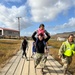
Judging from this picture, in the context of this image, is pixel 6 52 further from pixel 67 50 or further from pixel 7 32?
pixel 7 32

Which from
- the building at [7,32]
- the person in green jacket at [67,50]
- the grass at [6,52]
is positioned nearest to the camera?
the person in green jacket at [67,50]

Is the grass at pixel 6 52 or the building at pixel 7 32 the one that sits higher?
the building at pixel 7 32

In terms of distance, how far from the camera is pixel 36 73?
9.24m

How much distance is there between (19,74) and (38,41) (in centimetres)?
155

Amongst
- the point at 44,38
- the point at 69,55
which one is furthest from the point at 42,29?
the point at 69,55

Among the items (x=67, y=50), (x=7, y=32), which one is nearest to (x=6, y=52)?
(x=67, y=50)

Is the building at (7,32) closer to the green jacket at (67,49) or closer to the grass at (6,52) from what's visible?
the grass at (6,52)

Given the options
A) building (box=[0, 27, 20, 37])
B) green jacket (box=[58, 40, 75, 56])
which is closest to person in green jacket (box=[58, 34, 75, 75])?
green jacket (box=[58, 40, 75, 56])

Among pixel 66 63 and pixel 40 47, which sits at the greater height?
pixel 40 47

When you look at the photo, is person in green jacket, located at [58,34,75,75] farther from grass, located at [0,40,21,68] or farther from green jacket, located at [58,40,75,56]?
grass, located at [0,40,21,68]

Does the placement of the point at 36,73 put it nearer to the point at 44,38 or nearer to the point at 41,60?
the point at 41,60

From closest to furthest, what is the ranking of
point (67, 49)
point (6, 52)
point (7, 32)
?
point (67, 49)
point (6, 52)
point (7, 32)

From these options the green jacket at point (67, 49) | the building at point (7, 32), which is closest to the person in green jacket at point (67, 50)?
the green jacket at point (67, 49)

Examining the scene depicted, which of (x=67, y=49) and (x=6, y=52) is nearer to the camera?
(x=67, y=49)
